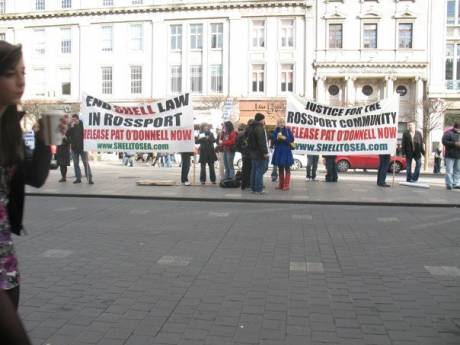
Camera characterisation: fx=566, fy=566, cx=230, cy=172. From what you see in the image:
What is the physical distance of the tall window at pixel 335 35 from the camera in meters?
47.4

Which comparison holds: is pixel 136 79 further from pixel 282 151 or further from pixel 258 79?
pixel 282 151

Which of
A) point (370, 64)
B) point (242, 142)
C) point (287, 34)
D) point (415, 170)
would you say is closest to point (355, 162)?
point (415, 170)

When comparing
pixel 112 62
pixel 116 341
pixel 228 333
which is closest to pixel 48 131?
pixel 116 341

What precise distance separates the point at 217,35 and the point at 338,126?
115ft

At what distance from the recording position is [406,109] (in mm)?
46844

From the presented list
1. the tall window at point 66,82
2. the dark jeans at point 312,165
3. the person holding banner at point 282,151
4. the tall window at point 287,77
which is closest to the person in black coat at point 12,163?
Result: the person holding banner at point 282,151

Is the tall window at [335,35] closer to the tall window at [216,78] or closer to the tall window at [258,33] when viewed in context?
the tall window at [258,33]

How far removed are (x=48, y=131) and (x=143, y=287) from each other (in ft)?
10.0

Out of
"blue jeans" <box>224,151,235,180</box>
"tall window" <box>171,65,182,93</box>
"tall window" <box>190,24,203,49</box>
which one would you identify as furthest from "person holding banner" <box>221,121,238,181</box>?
"tall window" <box>190,24,203,49</box>

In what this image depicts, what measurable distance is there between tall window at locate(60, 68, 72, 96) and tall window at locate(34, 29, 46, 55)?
9.76 ft

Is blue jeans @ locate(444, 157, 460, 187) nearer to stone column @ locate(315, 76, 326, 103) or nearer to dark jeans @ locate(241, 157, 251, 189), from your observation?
dark jeans @ locate(241, 157, 251, 189)

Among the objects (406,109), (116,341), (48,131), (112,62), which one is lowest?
(116,341)

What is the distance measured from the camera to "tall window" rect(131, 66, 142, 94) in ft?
166

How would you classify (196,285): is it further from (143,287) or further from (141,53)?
(141,53)
